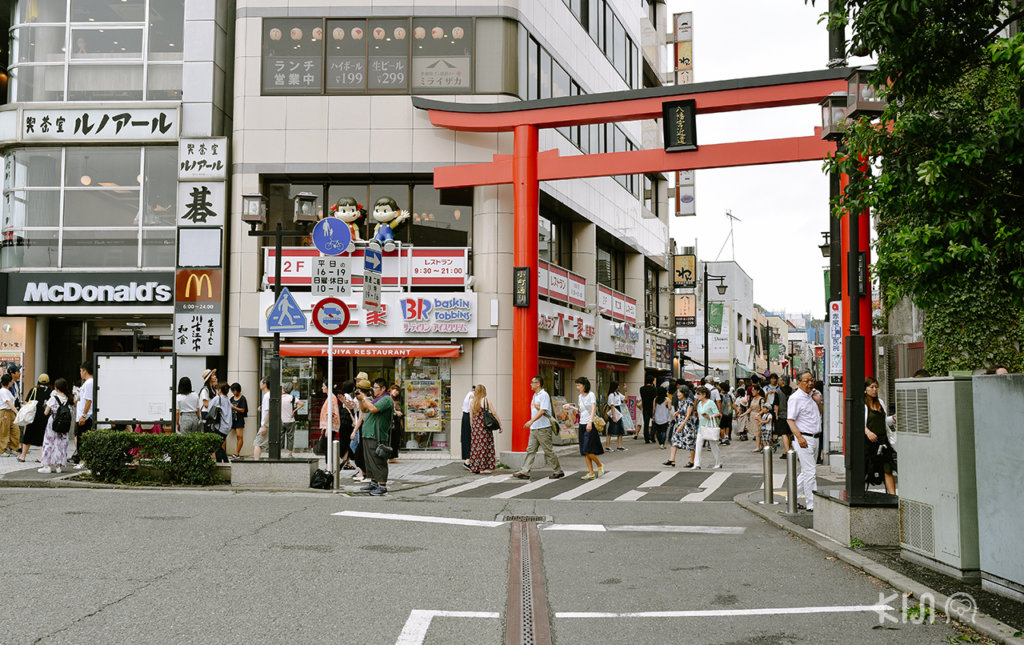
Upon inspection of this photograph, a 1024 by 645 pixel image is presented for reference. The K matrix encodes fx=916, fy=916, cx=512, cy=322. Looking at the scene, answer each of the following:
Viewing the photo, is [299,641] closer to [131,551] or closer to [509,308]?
[131,551]

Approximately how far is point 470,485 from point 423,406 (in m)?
5.52

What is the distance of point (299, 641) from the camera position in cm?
568

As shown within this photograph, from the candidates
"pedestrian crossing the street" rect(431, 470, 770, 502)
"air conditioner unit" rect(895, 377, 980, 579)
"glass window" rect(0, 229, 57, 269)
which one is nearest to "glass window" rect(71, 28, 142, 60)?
"glass window" rect(0, 229, 57, 269)

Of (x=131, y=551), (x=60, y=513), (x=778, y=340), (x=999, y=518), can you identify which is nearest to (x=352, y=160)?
(x=60, y=513)

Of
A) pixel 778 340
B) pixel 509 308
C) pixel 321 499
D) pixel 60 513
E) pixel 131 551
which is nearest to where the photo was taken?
pixel 131 551

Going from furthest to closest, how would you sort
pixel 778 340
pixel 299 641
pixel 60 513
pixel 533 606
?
pixel 778 340, pixel 60 513, pixel 533 606, pixel 299 641

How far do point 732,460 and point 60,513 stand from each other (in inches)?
605

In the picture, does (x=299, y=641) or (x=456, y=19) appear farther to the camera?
(x=456, y=19)

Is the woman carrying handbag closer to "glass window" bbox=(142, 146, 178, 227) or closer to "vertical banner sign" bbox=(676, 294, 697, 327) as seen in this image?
"glass window" bbox=(142, 146, 178, 227)

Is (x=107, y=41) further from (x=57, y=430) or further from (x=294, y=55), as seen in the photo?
(x=57, y=430)

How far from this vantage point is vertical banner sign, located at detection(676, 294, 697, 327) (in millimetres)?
46206

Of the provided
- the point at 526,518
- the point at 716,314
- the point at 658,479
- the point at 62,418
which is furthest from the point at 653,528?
the point at 716,314

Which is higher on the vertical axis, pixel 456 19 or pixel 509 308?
pixel 456 19

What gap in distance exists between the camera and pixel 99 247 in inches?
870
